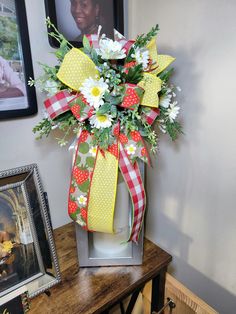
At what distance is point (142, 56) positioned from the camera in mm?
616

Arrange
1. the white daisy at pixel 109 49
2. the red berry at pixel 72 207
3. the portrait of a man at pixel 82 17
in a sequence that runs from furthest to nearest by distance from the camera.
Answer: the portrait of a man at pixel 82 17 < the red berry at pixel 72 207 < the white daisy at pixel 109 49

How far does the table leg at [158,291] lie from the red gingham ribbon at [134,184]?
11.0 inches

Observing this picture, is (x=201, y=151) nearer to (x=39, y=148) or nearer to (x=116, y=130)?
(x=116, y=130)

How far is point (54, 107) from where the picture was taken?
2.09ft

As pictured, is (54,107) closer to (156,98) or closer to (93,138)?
(93,138)

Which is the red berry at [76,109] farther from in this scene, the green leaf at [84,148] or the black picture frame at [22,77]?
the black picture frame at [22,77]

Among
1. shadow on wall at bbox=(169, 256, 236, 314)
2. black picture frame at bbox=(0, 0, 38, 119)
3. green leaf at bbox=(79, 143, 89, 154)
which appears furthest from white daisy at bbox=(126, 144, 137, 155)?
shadow on wall at bbox=(169, 256, 236, 314)

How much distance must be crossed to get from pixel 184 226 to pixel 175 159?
0.27 m

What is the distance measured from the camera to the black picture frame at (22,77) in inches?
28.3

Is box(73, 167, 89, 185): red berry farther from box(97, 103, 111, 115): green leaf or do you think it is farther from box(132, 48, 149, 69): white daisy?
box(132, 48, 149, 69): white daisy

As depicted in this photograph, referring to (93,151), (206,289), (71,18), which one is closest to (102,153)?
(93,151)

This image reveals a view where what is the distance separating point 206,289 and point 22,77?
100 centimetres

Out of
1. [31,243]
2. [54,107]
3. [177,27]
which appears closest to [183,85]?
[177,27]

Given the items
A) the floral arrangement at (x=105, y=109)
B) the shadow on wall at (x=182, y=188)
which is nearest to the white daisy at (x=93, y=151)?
the floral arrangement at (x=105, y=109)
